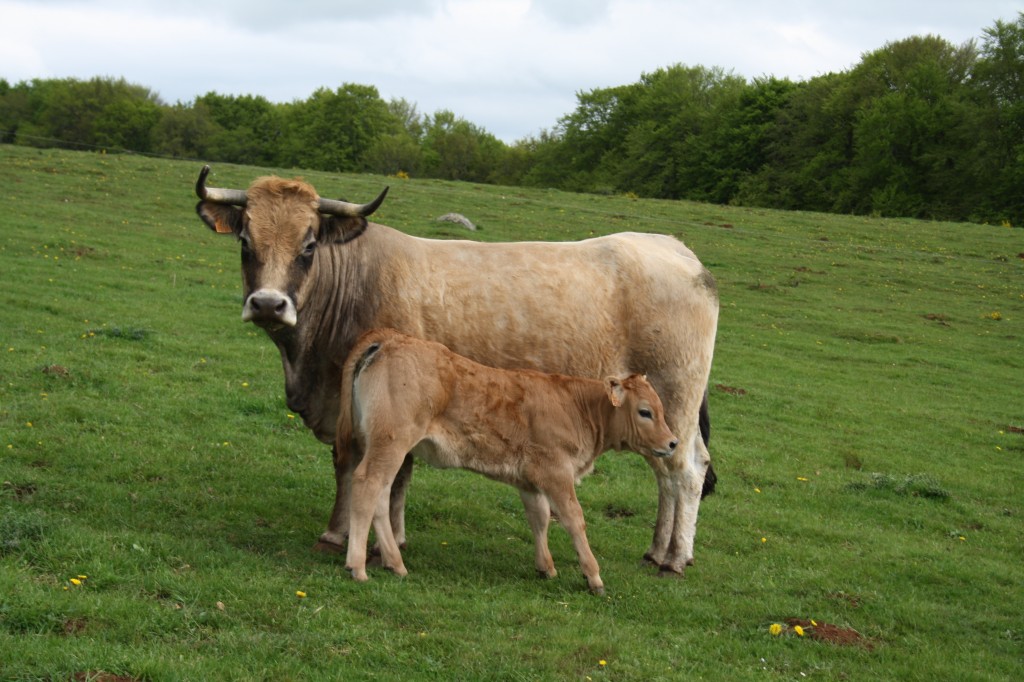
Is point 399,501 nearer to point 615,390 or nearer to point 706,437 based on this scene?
point 615,390

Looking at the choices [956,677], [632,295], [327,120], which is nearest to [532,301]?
[632,295]

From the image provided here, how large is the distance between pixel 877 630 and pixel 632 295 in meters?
3.66

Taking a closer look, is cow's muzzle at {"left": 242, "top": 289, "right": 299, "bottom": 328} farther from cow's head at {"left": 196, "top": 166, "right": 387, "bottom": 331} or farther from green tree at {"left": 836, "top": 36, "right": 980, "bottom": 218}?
green tree at {"left": 836, "top": 36, "right": 980, "bottom": 218}

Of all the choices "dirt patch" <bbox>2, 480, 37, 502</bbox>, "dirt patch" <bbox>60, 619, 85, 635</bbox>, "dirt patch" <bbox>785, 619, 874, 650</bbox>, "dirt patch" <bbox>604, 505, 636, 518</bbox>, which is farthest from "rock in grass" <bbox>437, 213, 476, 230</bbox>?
"dirt patch" <bbox>60, 619, 85, 635</bbox>

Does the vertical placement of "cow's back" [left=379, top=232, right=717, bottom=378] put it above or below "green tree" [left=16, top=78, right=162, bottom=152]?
below

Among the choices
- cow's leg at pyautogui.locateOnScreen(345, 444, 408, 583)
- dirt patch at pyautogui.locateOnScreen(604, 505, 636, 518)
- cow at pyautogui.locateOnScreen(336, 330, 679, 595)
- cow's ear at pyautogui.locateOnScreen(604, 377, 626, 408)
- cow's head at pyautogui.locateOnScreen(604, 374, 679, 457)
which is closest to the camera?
cow's leg at pyautogui.locateOnScreen(345, 444, 408, 583)

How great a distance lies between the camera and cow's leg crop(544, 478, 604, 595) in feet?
26.9

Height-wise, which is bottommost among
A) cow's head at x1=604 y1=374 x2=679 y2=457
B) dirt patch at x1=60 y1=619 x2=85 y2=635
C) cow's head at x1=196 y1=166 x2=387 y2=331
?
dirt patch at x1=60 y1=619 x2=85 y2=635

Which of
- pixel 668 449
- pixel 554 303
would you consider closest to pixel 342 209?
pixel 554 303

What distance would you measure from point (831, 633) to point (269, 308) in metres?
5.13

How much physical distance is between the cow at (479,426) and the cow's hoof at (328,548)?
0.57 metres

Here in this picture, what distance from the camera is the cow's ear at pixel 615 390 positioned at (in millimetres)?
8688

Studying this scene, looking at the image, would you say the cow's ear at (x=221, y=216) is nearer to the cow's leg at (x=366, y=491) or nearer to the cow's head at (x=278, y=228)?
the cow's head at (x=278, y=228)

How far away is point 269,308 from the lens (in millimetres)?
7992
